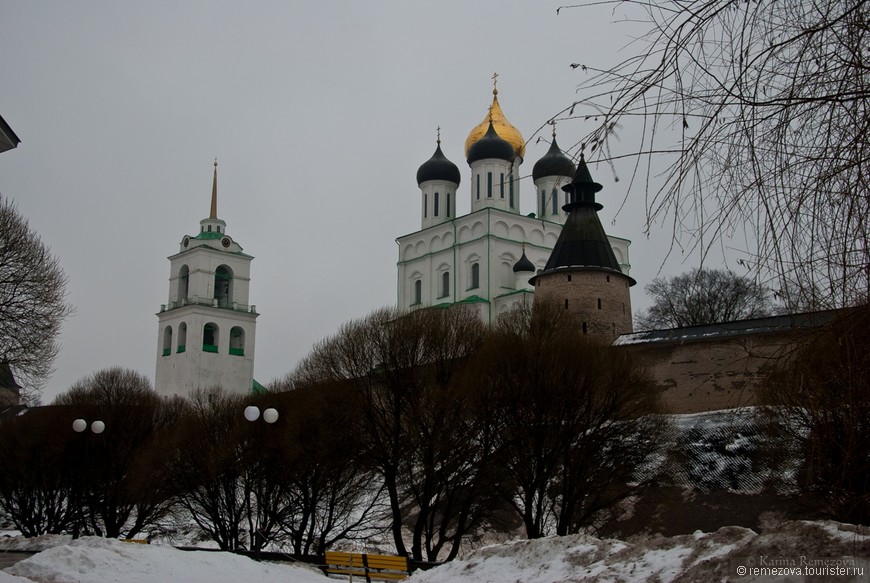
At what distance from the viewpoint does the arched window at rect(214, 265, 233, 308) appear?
57.1 meters

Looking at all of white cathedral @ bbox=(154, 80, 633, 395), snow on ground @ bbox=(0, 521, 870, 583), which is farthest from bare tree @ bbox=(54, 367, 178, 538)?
white cathedral @ bbox=(154, 80, 633, 395)

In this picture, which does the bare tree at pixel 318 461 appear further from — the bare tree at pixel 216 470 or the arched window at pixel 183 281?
the arched window at pixel 183 281

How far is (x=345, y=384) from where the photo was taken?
78.5 ft

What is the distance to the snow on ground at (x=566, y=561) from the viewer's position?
7145 millimetres

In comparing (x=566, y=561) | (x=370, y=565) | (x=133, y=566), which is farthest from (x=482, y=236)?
(x=566, y=561)

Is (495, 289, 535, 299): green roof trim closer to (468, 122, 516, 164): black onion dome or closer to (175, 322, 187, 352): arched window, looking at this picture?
(468, 122, 516, 164): black onion dome

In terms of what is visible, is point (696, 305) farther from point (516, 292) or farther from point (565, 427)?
point (565, 427)

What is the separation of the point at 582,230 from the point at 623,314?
3686mm

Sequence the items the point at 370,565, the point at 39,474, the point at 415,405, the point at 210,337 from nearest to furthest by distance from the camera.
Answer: the point at 370,565 → the point at 415,405 → the point at 39,474 → the point at 210,337

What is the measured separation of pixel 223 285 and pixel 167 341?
4.56 meters

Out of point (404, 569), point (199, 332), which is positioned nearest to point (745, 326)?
point (404, 569)

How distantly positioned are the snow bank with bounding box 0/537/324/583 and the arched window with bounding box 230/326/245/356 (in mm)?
42704

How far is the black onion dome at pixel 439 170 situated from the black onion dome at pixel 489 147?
166 cm

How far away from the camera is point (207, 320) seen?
5547cm
